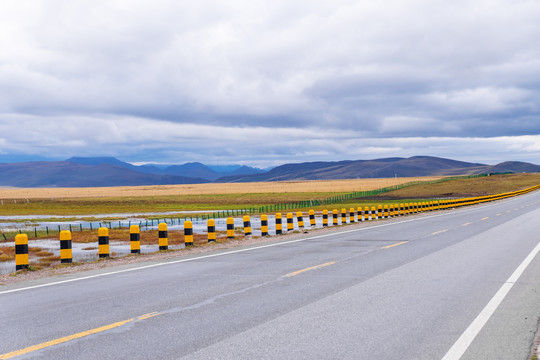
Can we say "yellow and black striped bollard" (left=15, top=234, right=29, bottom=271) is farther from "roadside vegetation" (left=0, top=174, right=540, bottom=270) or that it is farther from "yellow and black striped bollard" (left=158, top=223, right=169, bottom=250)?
"roadside vegetation" (left=0, top=174, right=540, bottom=270)

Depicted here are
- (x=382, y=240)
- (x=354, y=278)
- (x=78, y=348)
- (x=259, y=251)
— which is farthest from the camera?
(x=382, y=240)

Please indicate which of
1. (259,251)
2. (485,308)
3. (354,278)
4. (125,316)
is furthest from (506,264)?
(125,316)

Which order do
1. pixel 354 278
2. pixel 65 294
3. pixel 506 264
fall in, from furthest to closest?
1. pixel 506 264
2. pixel 354 278
3. pixel 65 294

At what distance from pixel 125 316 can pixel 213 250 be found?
973 cm

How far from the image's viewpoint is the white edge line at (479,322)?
19.9 ft

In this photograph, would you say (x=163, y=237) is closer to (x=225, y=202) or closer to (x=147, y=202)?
(x=225, y=202)

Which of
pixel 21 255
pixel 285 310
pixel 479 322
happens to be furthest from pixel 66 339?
pixel 21 255

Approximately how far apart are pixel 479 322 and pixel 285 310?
255 cm

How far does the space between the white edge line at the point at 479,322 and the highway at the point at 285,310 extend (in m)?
0.02

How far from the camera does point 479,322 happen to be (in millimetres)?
7371

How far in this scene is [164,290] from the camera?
983cm

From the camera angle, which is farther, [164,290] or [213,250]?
[213,250]

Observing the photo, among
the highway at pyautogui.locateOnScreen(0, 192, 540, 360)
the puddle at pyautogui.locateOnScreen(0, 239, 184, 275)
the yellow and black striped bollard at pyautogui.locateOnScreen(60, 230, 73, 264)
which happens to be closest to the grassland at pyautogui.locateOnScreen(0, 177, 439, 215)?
the puddle at pyautogui.locateOnScreen(0, 239, 184, 275)

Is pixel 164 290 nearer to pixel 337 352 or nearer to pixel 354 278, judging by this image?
pixel 354 278
